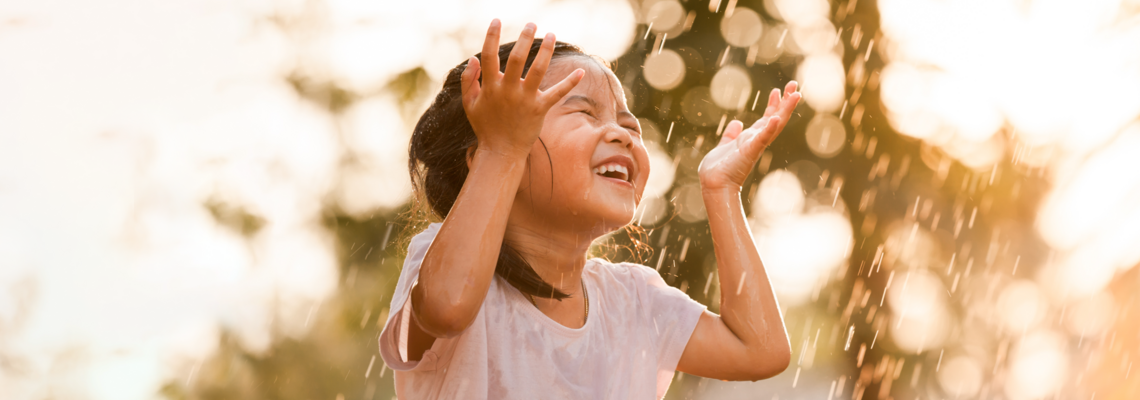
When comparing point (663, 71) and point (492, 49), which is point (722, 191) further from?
point (663, 71)

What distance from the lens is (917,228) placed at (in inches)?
240

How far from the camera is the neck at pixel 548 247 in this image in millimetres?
1659

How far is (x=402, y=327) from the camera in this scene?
1.38 meters

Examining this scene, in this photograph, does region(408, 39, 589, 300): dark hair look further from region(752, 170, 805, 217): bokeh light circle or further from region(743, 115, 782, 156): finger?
region(752, 170, 805, 217): bokeh light circle

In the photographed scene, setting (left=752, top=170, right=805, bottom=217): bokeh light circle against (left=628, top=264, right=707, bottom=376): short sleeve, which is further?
(left=752, top=170, right=805, bottom=217): bokeh light circle

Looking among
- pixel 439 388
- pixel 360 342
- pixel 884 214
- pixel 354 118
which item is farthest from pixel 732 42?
pixel 439 388

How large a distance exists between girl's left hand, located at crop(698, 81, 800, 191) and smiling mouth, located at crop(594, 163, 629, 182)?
0.23 meters

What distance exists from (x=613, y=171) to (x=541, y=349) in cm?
44

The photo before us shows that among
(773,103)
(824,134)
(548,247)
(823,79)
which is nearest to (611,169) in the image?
(548,247)

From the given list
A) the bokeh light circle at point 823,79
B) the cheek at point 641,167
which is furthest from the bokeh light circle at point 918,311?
the cheek at point 641,167

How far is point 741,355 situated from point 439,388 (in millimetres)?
751

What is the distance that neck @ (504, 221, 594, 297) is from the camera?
65.3 inches

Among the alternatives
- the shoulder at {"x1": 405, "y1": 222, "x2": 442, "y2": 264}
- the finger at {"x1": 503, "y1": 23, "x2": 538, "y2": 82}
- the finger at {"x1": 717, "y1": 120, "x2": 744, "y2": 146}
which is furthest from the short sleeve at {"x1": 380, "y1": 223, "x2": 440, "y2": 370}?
the finger at {"x1": 717, "y1": 120, "x2": 744, "y2": 146}

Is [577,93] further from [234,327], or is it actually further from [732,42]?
[234,327]
